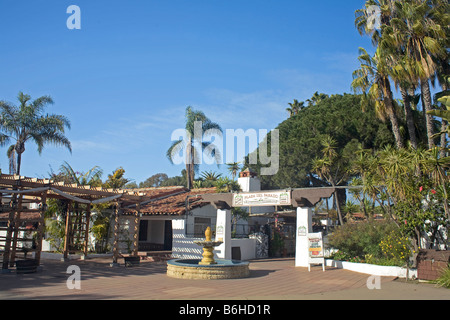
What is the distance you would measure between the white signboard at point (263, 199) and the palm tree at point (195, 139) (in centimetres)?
1953

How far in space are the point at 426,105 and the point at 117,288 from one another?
16.8 m

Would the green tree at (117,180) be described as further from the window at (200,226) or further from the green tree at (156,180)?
the green tree at (156,180)

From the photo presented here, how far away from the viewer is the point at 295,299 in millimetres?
8672

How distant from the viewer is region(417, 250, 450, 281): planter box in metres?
11.4

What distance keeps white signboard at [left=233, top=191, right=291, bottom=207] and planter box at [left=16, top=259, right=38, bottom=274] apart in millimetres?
9358

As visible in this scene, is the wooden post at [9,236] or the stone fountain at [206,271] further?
the wooden post at [9,236]

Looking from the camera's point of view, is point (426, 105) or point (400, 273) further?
point (426, 105)

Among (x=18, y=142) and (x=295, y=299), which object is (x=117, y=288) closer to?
(x=295, y=299)

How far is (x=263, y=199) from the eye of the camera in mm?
17594

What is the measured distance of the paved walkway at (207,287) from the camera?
891 centimetres

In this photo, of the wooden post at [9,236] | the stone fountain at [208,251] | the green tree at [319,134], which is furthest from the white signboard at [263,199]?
the green tree at [319,134]

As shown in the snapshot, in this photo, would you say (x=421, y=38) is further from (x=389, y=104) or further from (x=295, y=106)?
(x=295, y=106)

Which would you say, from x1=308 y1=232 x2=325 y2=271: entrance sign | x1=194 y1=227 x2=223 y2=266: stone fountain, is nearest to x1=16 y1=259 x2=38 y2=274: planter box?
x1=194 y1=227 x2=223 y2=266: stone fountain
